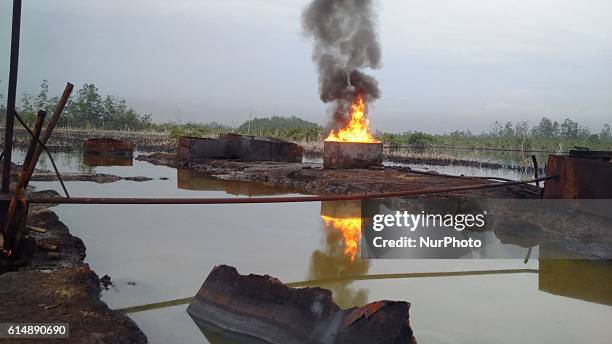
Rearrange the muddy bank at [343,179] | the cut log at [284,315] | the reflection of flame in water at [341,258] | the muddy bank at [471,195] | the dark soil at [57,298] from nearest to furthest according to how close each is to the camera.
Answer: the cut log at [284,315] → the dark soil at [57,298] → the reflection of flame in water at [341,258] → the muddy bank at [471,195] → the muddy bank at [343,179]

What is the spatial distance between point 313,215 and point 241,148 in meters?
10.3

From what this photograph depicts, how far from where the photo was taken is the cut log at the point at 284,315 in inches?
122

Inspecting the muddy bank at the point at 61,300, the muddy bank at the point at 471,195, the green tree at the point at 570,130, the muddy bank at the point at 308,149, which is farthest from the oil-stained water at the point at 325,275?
the green tree at the point at 570,130

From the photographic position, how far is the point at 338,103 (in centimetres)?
1636

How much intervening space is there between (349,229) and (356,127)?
27.0 ft

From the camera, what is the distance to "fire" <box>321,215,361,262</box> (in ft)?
21.5

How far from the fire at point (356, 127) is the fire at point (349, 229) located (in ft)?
23.1

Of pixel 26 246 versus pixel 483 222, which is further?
pixel 483 222

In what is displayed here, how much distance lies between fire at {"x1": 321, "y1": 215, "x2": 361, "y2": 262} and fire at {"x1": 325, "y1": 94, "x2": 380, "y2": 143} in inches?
278

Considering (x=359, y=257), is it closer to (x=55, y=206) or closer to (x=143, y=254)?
(x=143, y=254)

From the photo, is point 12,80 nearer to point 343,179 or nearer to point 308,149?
point 343,179

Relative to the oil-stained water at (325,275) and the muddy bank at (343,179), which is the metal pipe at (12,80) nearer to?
the oil-stained water at (325,275)

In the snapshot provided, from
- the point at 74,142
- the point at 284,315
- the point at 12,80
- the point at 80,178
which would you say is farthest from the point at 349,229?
the point at 74,142

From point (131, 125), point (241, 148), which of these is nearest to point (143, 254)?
point (241, 148)
